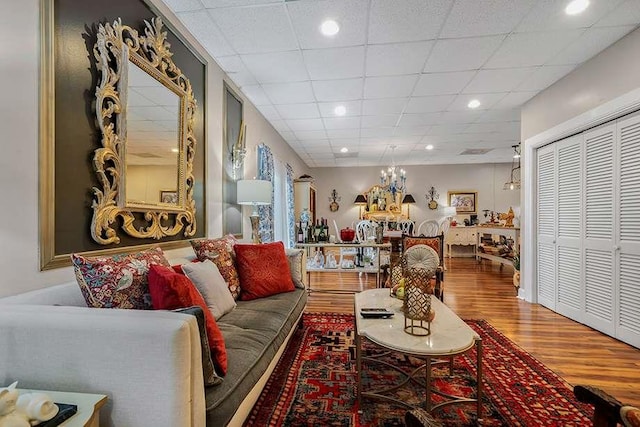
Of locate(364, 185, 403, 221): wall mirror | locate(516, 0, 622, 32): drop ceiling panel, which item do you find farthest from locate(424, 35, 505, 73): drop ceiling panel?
locate(364, 185, 403, 221): wall mirror

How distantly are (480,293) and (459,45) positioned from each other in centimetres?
345

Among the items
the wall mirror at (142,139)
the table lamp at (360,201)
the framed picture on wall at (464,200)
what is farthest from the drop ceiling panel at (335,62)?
the framed picture on wall at (464,200)

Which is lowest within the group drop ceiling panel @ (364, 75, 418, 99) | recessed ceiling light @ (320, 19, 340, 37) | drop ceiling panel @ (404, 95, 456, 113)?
drop ceiling panel @ (404, 95, 456, 113)

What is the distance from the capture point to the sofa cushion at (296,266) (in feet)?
9.55

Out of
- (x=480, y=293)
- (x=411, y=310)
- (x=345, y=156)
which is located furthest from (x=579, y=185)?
(x=345, y=156)

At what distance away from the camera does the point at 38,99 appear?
1.41m

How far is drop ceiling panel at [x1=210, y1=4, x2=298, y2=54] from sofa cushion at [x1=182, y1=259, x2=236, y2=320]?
1.97 meters

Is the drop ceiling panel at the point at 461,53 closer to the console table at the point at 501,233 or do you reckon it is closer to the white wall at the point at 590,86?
the white wall at the point at 590,86

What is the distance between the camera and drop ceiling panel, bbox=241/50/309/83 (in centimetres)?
297

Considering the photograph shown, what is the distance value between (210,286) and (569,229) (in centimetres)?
394

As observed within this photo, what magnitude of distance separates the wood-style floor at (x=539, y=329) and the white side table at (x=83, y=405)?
8.95 ft

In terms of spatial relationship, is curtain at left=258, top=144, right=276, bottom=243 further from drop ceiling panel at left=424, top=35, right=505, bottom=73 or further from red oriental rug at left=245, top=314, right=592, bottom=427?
drop ceiling panel at left=424, top=35, right=505, bottom=73

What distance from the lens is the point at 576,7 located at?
2.28 m

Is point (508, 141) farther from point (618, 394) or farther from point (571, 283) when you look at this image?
point (618, 394)
